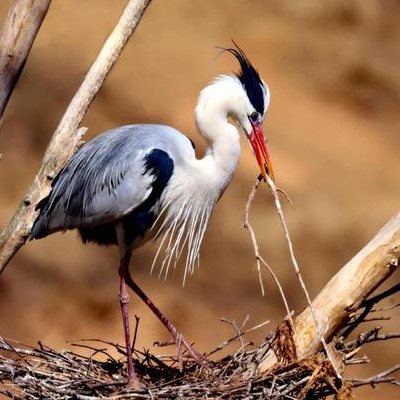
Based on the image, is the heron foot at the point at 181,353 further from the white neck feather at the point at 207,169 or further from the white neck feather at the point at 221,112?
the white neck feather at the point at 221,112

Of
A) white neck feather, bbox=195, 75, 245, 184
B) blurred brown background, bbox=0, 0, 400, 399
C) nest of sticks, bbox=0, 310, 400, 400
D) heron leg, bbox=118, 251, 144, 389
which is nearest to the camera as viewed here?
nest of sticks, bbox=0, 310, 400, 400

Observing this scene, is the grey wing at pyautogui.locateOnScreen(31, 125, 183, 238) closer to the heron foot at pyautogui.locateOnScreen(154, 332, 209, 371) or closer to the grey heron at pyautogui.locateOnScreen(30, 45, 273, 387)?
the grey heron at pyautogui.locateOnScreen(30, 45, 273, 387)

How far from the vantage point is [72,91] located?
16.4 ft

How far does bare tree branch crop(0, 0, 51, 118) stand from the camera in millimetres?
3139

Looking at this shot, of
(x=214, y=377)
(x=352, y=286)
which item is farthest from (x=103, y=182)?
(x=352, y=286)

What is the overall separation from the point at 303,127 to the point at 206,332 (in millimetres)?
844

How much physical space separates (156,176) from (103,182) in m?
0.14

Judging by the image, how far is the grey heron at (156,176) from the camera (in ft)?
10.7

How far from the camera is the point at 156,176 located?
129 inches

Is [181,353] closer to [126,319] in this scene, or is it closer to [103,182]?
[126,319]

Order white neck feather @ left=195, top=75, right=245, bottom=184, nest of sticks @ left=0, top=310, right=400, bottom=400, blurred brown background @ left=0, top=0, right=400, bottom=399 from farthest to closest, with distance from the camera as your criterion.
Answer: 1. blurred brown background @ left=0, top=0, right=400, bottom=399
2. white neck feather @ left=195, top=75, right=245, bottom=184
3. nest of sticks @ left=0, top=310, right=400, bottom=400

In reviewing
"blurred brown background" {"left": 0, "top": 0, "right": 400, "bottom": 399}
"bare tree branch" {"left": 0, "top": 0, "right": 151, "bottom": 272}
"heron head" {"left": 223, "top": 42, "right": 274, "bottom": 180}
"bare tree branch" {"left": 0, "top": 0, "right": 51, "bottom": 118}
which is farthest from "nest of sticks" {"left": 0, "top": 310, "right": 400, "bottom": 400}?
"blurred brown background" {"left": 0, "top": 0, "right": 400, "bottom": 399}

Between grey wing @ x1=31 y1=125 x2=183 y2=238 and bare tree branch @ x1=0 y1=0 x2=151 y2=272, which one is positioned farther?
grey wing @ x1=31 y1=125 x2=183 y2=238

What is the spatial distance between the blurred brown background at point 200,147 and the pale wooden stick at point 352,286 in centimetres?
192
